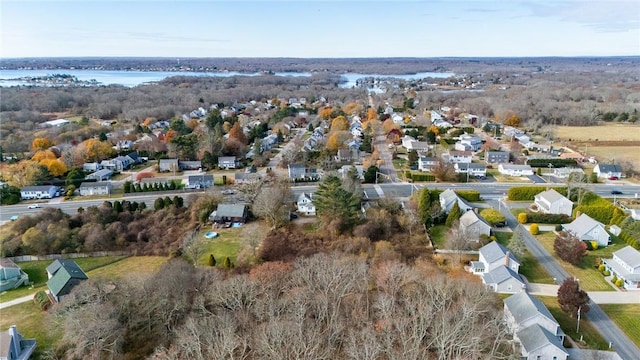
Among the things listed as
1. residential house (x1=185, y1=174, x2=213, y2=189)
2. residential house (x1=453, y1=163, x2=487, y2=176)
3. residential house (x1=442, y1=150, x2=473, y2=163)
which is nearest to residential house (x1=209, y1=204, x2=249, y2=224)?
residential house (x1=185, y1=174, x2=213, y2=189)

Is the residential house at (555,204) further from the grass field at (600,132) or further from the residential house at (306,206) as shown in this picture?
the grass field at (600,132)

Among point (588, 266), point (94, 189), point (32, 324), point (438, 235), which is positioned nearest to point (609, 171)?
point (588, 266)

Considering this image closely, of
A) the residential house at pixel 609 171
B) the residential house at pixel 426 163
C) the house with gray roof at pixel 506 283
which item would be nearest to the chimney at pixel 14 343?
the house with gray roof at pixel 506 283

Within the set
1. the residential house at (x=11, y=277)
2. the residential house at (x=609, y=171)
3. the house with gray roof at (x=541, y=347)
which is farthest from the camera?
the residential house at (x=609, y=171)

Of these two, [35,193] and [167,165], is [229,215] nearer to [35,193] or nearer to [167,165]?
[167,165]

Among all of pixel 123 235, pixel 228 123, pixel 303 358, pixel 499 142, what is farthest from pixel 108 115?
pixel 303 358

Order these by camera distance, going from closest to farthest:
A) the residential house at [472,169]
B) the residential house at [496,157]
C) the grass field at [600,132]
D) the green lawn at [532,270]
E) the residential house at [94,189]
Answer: the green lawn at [532,270] → the residential house at [94,189] → the residential house at [472,169] → the residential house at [496,157] → the grass field at [600,132]

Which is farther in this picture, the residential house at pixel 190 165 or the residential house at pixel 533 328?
the residential house at pixel 190 165

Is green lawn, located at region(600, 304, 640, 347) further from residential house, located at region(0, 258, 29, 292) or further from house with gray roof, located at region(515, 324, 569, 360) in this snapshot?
residential house, located at region(0, 258, 29, 292)
